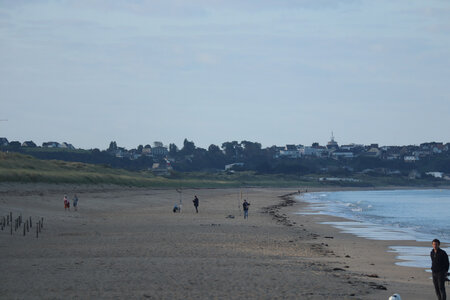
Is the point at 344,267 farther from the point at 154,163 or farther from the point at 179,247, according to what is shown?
the point at 154,163

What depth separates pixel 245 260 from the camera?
690 inches

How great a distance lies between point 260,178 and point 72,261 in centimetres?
13114

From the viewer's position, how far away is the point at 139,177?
305ft

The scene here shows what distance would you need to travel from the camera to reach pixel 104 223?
30.6 m

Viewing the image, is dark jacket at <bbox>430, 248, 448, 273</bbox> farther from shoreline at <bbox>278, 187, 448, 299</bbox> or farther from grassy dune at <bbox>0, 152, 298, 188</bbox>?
grassy dune at <bbox>0, 152, 298, 188</bbox>

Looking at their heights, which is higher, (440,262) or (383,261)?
(440,262)

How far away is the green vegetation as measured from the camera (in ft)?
188

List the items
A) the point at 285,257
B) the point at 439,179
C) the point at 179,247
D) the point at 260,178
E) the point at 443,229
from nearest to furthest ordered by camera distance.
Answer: the point at 285,257
the point at 179,247
the point at 443,229
the point at 260,178
the point at 439,179

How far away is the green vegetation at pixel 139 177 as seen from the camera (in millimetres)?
57250

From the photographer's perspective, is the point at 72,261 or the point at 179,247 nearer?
the point at 72,261

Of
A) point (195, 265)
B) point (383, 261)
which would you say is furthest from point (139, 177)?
point (195, 265)

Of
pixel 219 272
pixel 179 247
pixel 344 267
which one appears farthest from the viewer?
pixel 179 247

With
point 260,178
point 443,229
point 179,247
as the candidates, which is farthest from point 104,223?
point 260,178

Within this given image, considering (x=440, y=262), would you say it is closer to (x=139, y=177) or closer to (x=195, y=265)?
(x=195, y=265)
